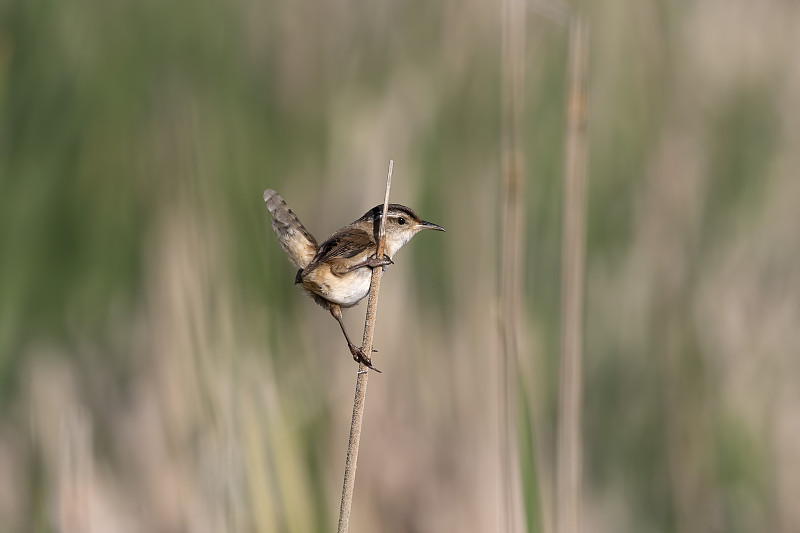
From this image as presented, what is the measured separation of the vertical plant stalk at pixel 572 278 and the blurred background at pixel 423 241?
0.62 metres

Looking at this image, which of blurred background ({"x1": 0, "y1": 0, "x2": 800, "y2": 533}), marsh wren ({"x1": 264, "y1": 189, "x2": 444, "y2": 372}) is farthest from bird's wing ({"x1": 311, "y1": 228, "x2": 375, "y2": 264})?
blurred background ({"x1": 0, "y1": 0, "x2": 800, "y2": 533})

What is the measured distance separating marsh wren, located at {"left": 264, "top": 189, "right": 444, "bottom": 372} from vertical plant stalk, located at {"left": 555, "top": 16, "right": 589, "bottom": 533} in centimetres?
23

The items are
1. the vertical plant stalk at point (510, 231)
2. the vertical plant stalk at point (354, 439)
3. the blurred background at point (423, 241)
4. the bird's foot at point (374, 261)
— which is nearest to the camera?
the vertical plant stalk at point (354, 439)

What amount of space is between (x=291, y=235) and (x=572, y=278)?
0.49 m

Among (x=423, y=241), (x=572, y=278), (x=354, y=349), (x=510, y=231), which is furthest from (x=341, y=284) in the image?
(x=423, y=241)

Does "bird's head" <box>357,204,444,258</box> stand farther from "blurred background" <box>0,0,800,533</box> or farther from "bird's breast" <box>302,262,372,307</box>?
"blurred background" <box>0,0,800,533</box>

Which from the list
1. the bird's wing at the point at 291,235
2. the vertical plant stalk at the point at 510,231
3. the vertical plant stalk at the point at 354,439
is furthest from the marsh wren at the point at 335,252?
the vertical plant stalk at the point at 354,439

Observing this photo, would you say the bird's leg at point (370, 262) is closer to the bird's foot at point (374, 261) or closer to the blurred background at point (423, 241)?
the bird's foot at point (374, 261)

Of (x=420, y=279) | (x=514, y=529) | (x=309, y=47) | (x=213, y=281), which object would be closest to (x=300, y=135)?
(x=309, y=47)

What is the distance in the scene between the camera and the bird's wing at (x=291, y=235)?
1429 millimetres

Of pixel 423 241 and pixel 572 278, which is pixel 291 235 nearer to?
pixel 572 278

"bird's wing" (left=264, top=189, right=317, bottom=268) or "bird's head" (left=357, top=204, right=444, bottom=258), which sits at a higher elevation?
"bird's head" (left=357, top=204, right=444, bottom=258)

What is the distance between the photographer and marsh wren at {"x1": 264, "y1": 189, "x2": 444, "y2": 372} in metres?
1.39

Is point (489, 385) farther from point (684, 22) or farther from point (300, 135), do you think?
point (684, 22)
